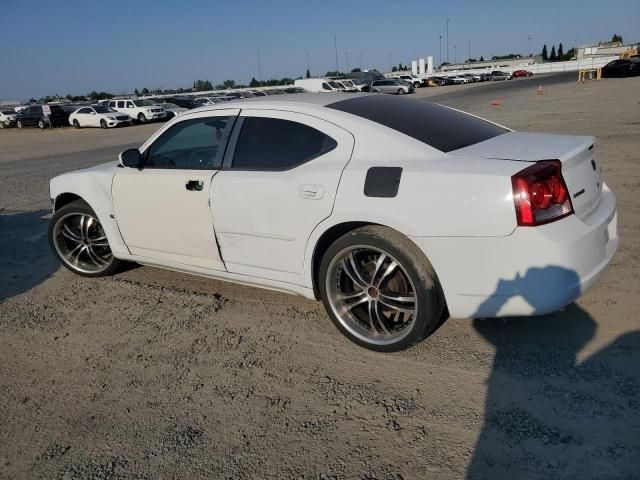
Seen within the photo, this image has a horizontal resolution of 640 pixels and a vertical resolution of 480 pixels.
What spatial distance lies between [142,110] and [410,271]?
119 feet

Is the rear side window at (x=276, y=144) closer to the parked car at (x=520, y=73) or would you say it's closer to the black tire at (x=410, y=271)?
the black tire at (x=410, y=271)

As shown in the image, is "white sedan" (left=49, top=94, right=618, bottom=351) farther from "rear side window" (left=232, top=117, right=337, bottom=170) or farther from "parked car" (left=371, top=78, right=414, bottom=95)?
"parked car" (left=371, top=78, right=414, bottom=95)

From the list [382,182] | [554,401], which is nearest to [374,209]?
[382,182]

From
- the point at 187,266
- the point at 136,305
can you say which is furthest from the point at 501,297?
the point at 136,305

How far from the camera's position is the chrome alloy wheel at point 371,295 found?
3.29 m

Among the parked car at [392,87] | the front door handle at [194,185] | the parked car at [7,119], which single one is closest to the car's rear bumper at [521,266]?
the front door handle at [194,185]

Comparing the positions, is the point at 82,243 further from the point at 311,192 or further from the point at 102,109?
the point at 102,109

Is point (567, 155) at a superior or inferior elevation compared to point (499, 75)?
superior

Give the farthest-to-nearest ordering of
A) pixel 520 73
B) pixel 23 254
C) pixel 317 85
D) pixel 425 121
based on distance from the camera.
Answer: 1. pixel 520 73
2. pixel 317 85
3. pixel 23 254
4. pixel 425 121

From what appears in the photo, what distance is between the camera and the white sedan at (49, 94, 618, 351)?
113 inches

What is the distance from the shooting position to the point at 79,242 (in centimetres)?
509

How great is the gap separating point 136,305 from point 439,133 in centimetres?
279

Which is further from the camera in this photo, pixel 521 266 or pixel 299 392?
pixel 299 392

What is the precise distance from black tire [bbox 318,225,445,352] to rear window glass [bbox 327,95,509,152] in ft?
2.12
